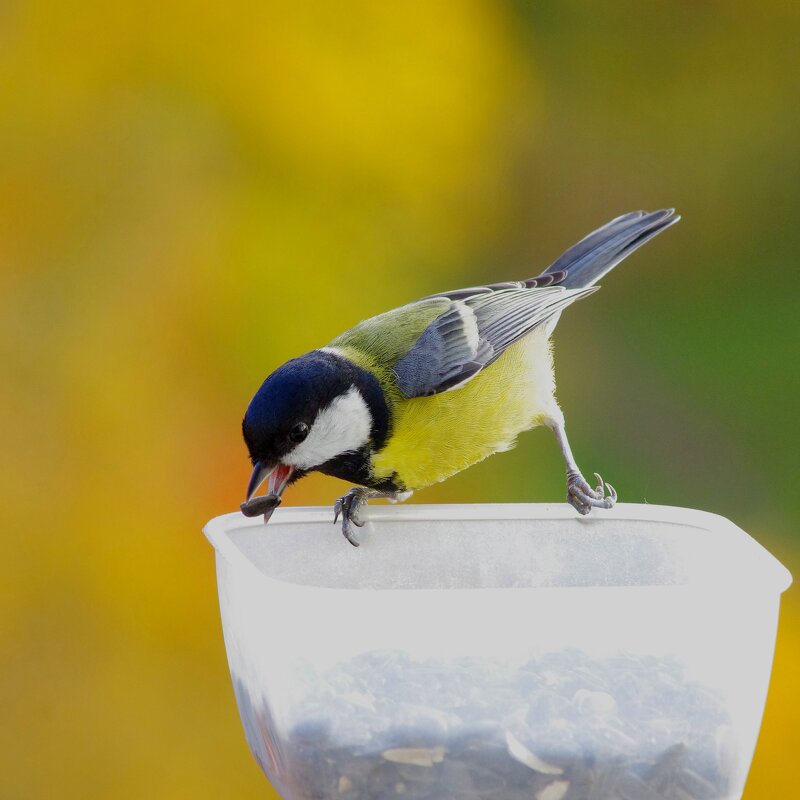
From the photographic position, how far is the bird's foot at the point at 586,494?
1050mm

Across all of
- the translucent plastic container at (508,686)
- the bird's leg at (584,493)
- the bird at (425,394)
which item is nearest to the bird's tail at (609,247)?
the bird at (425,394)

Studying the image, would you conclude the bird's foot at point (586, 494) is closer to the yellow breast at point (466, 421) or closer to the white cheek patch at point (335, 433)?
the yellow breast at point (466, 421)

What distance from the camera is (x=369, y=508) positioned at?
1052mm

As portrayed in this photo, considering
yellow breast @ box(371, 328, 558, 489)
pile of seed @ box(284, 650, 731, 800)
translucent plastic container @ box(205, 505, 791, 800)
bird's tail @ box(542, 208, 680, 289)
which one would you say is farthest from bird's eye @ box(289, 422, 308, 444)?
bird's tail @ box(542, 208, 680, 289)

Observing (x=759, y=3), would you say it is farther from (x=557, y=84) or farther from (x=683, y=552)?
(x=683, y=552)

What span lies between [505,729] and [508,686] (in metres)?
0.03

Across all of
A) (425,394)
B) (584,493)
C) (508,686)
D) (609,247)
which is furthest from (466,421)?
(508,686)

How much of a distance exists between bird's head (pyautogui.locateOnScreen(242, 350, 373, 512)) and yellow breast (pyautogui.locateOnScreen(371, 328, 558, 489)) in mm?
50

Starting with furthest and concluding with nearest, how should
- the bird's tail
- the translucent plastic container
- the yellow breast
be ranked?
1. the bird's tail
2. the yellow breast
3. the translucent plastic container

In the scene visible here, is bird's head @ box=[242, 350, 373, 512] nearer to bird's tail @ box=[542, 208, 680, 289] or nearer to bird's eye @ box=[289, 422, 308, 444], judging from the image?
bird's eye @ box=[289, 422, 308, 444]

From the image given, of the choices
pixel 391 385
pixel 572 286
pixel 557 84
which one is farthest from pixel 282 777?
pixel 557 84

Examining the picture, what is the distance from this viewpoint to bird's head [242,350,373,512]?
1.00 m

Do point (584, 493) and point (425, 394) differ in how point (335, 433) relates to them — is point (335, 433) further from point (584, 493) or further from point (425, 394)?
point (584, 493)

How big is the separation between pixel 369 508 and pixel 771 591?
0.41m
